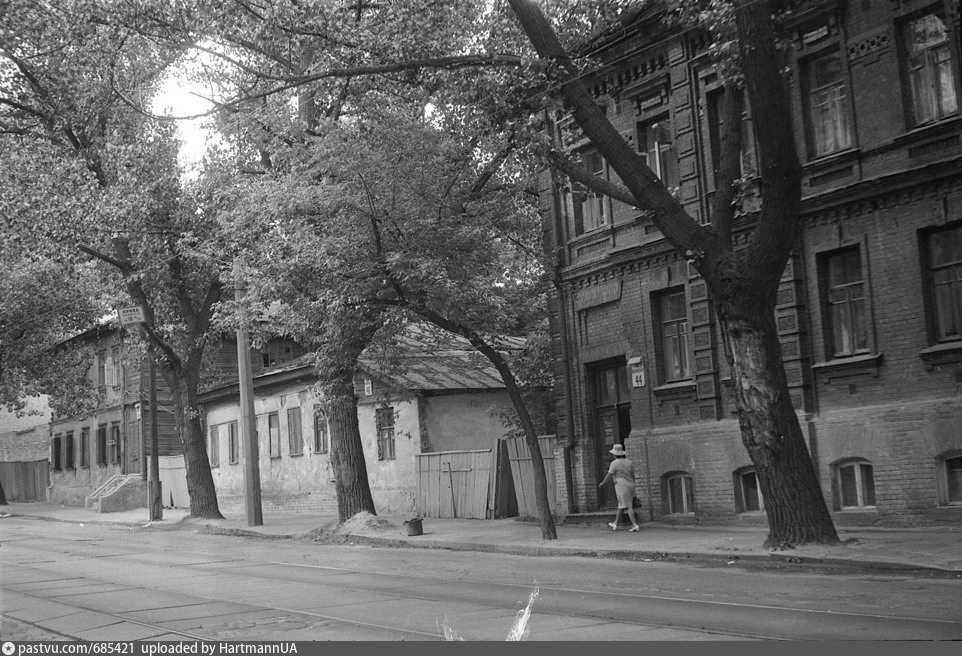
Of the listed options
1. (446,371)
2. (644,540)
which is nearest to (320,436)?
(446,371)

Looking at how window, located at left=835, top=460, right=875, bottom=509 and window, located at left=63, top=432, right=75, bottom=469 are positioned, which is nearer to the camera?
window, located at left=835, top=460, right=875, bottom=509

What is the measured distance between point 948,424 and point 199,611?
11.9 metres

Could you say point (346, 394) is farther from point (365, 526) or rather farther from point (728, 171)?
point (728, 171)

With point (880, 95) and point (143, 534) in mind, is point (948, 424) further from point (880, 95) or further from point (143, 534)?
point (143, 534)

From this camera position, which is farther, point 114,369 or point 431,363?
point 114,369

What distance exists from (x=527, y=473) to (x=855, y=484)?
9.38m

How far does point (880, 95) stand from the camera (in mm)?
18703

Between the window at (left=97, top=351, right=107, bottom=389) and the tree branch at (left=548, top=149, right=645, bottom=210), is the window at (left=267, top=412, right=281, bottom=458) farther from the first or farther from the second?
the tree branch at (left=548, top=149, right=645, bottom=210)

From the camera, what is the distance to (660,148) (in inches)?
921

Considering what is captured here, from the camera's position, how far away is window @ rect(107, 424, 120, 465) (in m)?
49.9

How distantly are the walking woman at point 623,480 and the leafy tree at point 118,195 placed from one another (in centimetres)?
1105

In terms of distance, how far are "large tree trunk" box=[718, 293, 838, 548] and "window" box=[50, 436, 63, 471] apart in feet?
159

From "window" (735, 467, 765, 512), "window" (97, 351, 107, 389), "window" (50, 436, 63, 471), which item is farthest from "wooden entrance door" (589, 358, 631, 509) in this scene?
"window" (50, 436, 63, 471)

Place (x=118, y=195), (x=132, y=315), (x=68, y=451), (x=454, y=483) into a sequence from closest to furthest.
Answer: (x=118, y=195)
(x=454, y=483)
(x=132, y=315)
(x=68, y=451)
